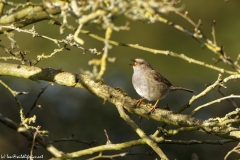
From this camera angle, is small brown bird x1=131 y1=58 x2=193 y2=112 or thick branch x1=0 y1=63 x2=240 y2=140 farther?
small brown bird x1=131 y1=58 x2=193 y2=112

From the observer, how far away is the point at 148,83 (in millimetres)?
6918

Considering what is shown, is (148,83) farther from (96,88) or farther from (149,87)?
(96,88)

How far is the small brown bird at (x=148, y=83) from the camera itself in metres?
6.78

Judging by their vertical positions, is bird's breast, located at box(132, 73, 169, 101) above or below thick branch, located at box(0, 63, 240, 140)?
above

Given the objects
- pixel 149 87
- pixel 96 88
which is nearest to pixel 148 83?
pixel 149 87

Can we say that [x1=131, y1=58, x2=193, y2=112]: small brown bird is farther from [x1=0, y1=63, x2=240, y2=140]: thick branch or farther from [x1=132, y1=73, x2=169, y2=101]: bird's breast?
[x1=0, y1=63, x2=240, y2=140]: thick branch

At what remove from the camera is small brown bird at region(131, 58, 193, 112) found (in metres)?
6.78

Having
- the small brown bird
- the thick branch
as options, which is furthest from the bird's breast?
the thick branch

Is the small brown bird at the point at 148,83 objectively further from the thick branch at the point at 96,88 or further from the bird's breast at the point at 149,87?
the thick branch at the point at 96,88

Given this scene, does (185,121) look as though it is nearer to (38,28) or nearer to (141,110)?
(141,110)

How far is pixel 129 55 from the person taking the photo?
60.5 feet

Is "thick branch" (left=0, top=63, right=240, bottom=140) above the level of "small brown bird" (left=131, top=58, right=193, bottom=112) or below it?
below

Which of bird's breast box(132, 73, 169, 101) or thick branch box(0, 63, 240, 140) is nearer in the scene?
thick branch box(0, 63, 240, 140)

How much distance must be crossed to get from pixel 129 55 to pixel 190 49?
2.25 m
